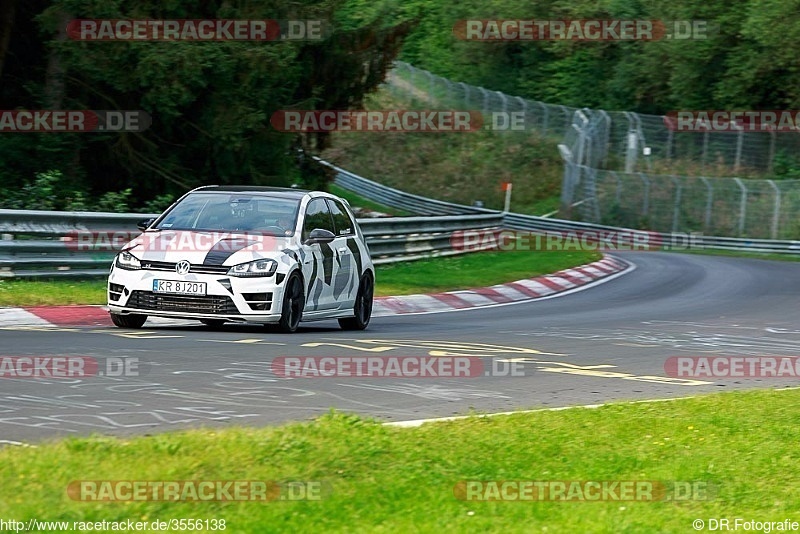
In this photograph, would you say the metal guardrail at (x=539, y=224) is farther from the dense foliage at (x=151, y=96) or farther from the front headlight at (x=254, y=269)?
the front headlight at (x=254, y=269)

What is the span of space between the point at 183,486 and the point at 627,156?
51.1 m

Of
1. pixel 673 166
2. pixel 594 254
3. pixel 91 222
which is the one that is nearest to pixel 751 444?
pixel 91 222

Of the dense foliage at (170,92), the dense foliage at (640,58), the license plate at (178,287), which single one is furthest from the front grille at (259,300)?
the dense foliage at (640,58)

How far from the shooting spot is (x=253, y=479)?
18.2 feet

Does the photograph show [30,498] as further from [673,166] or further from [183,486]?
[673,166]

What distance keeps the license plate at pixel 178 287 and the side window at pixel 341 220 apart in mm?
2502

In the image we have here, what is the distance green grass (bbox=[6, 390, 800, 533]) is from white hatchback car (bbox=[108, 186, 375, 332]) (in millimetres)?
5387

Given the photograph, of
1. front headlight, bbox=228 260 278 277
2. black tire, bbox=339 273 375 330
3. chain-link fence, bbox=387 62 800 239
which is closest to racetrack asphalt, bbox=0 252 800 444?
black tire, bbox=339 273 375 330

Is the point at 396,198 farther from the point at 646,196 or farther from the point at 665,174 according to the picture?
the point at 665,174

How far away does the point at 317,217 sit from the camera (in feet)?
46.6

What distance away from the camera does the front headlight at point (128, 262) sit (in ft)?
41.6

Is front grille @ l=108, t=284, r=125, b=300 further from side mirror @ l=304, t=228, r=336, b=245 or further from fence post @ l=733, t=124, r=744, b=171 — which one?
fence post @ l=733, t=124, r=744, b=171

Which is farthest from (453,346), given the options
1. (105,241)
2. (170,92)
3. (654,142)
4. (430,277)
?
(654,142)

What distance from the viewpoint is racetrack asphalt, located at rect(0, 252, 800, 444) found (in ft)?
25.4
